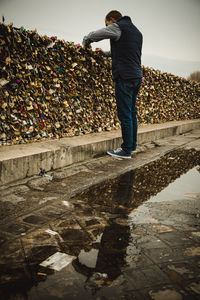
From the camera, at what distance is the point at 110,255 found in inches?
51.7

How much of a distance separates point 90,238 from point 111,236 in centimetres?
14

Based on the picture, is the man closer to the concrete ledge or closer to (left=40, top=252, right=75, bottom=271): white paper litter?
the concrete ledge

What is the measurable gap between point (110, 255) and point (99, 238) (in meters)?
0.19

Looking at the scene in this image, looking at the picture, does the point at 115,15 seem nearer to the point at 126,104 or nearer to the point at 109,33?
the point at 109,33

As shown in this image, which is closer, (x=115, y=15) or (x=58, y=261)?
(x=58, y=261)

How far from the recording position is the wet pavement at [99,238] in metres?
1.07

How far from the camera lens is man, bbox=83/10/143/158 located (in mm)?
3242

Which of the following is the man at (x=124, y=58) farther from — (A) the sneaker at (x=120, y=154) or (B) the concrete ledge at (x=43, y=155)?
(B) the concrete ledge at (x=43, y=155)

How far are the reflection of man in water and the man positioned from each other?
1.76 meters

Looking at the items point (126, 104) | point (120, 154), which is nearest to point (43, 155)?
point (120, 154)

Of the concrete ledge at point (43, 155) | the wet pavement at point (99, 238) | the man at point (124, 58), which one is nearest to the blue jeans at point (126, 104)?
the man at point (124, 58)

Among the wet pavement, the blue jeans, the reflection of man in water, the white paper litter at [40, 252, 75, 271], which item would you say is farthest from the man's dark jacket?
the white paper litter at [40, 252, 75, 271]

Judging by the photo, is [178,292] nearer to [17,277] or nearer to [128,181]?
[17,277]

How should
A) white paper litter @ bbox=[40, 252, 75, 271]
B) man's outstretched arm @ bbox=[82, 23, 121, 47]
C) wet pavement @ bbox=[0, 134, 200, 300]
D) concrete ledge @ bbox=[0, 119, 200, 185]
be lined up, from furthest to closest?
man's outstretched arm @ bbox=[82, 23, 121, 47]
concrete ledge @ bbox=[0, 119, 200, 185]
white paper litter @ bbox=[40, 252, 75, 271]
wet pavement @ bbox=[0, 134, 200, 300]
